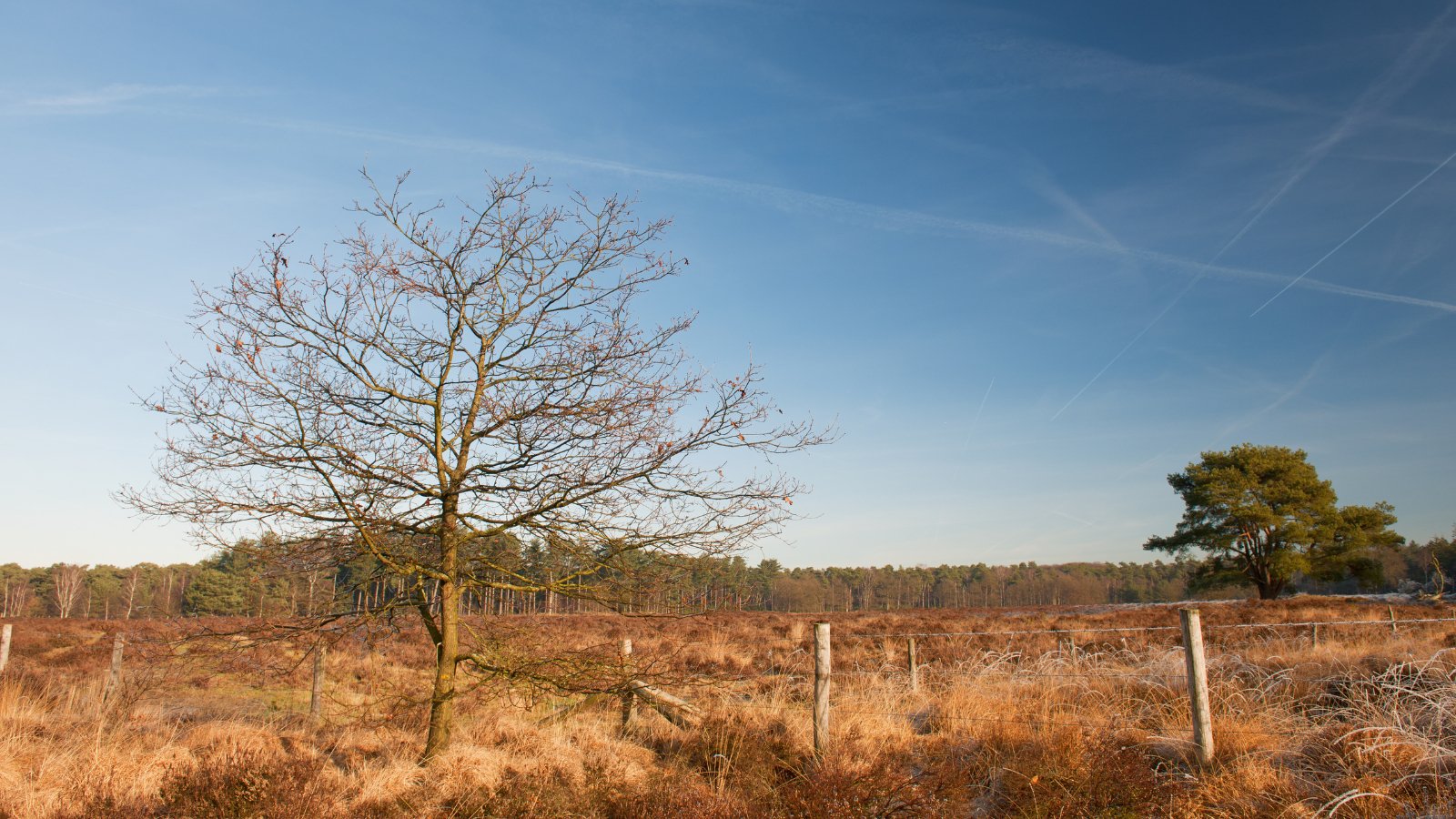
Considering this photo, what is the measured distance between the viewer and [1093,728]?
22.7 ft

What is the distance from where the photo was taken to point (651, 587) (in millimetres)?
6402

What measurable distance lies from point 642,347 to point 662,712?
4499mm

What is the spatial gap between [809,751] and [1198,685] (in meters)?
3.28

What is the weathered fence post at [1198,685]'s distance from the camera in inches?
239

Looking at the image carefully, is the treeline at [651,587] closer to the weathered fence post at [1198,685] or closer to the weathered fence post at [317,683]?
the weathered fence post at [317,683]

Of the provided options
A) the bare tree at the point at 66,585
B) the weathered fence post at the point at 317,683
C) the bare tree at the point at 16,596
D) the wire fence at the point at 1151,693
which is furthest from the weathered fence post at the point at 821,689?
the bare tree at the point at 16,596

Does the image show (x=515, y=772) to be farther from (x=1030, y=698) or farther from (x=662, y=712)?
(x=1030, y=698)

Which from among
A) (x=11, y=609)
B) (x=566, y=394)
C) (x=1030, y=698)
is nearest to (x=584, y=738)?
(x=566, y=394)

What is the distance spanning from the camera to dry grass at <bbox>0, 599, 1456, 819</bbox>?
17.2 feet

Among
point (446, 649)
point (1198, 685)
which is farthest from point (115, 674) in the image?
point (1198, 685)

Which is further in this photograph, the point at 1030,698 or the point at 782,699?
the point at 782,699

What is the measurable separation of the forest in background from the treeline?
0.06 ft

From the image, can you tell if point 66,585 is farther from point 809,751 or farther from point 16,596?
point 809,751

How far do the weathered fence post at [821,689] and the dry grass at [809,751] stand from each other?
0.19m
